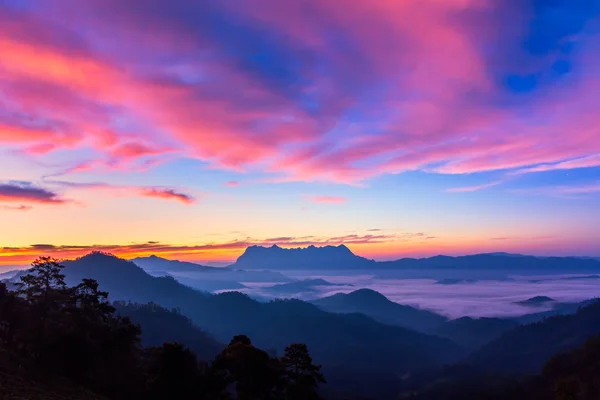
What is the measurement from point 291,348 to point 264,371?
12.7 ft

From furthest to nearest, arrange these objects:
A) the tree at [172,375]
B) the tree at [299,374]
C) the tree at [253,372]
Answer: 1. the tree at [172,375]
2. the tree at [253,372]
3. the tree at [299,374]

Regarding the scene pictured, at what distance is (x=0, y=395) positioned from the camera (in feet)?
101

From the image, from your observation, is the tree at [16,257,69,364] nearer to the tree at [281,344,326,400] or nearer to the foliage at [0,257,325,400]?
the foliage at [0,257,325,400]

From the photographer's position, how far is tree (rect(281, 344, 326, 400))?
152 ft

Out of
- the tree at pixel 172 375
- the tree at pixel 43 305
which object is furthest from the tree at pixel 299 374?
the tree at pixel 43 305

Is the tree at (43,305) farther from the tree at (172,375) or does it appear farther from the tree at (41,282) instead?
the tree at (172,375)

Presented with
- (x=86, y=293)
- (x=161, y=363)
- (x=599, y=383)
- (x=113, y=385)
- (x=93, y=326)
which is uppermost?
(x=86, y=293)

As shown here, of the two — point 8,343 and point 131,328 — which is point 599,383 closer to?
point 131,328

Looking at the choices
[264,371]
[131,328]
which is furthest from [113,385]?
[264,371]

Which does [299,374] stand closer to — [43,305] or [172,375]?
[172,375]

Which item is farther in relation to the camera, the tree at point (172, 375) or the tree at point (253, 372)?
the tree at point (172, 375)

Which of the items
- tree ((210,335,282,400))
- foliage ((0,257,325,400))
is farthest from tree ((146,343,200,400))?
tree ((210,335,282,400))

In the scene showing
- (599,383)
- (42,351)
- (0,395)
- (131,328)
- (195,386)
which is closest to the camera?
(0,395)

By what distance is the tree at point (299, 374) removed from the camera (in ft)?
152
